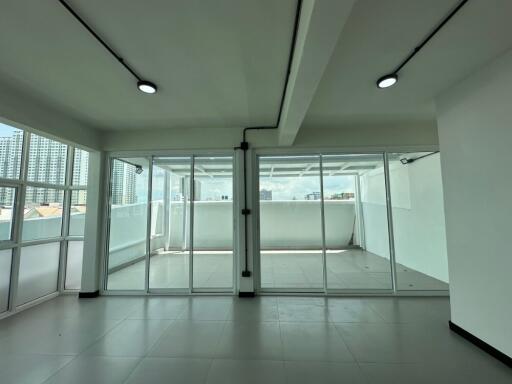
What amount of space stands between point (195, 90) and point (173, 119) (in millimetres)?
1106

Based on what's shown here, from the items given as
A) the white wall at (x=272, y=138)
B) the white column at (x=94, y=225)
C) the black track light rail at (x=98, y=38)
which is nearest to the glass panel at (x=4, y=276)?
the white column at (x=94, y=225)

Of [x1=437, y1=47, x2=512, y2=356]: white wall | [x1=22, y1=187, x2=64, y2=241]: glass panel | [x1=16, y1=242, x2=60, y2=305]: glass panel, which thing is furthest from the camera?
[x1=22, y1=187, x2=64, y2=241]: glass panel

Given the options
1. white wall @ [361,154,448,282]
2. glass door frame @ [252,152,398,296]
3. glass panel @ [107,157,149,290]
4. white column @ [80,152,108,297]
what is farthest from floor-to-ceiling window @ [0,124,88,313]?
white wall @ [361,154,448,282]

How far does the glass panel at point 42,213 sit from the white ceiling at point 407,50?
4.53 meters

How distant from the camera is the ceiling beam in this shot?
1400 millimetres

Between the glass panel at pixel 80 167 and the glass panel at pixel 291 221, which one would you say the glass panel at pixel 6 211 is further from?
the glass panel at pixel 291 221

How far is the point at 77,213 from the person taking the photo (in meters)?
4.55

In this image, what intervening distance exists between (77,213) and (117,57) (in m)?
3.48

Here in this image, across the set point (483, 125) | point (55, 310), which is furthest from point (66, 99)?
point (483, 125)

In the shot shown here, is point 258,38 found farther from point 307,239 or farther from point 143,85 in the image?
point 307,239

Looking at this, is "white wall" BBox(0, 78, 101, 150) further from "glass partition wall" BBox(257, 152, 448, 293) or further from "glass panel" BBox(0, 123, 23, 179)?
"glass partition wall" BBox(257, 152, 448, 293)

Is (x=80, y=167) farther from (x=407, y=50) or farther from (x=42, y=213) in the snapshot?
(x=407, y=50)

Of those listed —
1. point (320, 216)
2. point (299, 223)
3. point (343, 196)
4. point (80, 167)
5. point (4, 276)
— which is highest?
point (80, 167)

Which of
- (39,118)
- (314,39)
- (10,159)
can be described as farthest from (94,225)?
(314,39)
